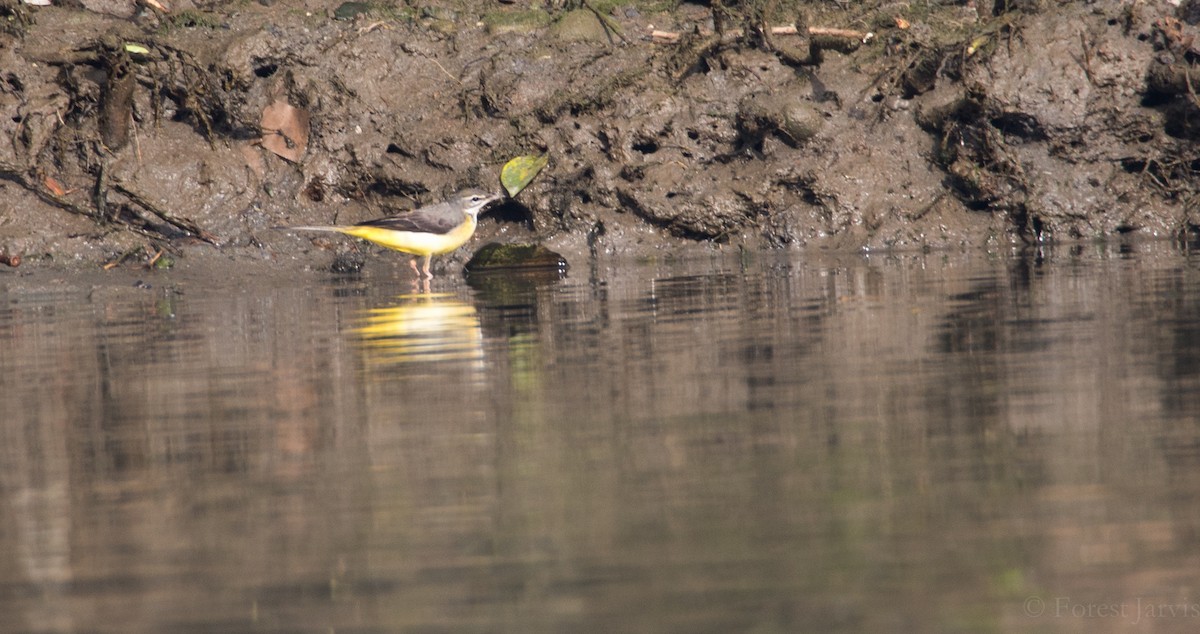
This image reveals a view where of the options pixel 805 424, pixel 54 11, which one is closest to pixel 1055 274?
pixel 805 424

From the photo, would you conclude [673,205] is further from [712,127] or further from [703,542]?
[703,542]

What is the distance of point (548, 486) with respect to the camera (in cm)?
376

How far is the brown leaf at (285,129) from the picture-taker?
14.8 meters

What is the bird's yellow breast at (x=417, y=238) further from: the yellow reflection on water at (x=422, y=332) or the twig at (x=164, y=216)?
the yellow reflection on water at (x=422, y=332)

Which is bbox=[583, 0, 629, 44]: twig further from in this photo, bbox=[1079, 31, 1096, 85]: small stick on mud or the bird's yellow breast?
bbox=[1079, 31, 1096, 85]: small stick on mud

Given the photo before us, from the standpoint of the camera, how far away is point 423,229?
12562 millimetres

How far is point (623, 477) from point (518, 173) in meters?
10.5

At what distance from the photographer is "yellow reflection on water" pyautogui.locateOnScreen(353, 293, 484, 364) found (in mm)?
6703

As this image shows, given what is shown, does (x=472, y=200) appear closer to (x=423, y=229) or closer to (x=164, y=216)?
(x=423, y=229)

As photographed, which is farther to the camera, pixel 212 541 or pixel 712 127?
pixel 712 127

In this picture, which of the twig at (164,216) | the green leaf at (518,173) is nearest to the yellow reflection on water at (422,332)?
the green leaf at (518,173)

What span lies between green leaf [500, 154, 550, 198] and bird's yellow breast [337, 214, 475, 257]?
1.28m

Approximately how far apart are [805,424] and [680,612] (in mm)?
1804

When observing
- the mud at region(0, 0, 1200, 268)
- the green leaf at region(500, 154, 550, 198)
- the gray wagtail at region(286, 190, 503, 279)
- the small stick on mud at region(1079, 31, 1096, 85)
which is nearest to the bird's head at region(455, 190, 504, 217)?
the gray wagtail at region(286, 190, 503, 279)
